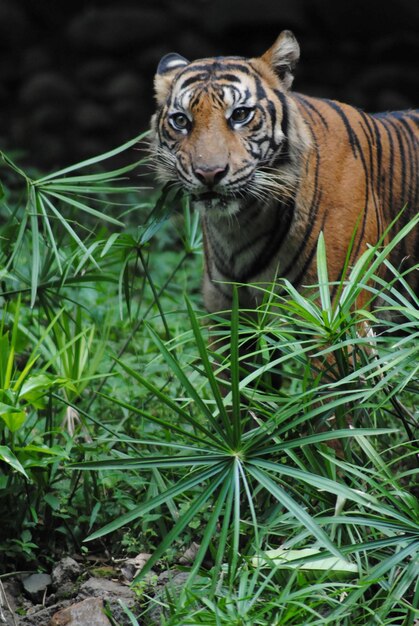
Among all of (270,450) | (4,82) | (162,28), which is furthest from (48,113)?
(270,450)

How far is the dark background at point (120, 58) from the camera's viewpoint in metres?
7.35

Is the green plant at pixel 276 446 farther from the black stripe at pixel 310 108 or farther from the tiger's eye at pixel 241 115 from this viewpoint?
the black stripe at pixel 310 108

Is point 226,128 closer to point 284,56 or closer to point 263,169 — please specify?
point 263,169

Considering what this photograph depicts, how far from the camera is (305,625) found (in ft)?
7.13

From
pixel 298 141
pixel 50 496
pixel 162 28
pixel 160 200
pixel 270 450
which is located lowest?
pixel 50 496

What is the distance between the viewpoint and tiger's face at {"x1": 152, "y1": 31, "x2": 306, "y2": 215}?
3.26m

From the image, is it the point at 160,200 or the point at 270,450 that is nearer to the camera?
the point at 270,450

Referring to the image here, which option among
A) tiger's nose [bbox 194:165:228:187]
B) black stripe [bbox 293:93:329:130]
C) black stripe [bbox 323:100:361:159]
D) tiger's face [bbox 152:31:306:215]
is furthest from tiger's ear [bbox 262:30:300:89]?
tiger's nose [bbox 194:165:228:187]

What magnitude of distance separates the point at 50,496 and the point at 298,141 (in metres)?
1.40

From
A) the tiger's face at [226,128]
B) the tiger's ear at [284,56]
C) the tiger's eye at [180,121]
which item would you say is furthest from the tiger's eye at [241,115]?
the tiger's ear at [284,56]

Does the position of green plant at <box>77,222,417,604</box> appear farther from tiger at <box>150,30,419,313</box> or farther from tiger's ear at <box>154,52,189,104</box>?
tiger's ear at <box>154,52,189,104</box>

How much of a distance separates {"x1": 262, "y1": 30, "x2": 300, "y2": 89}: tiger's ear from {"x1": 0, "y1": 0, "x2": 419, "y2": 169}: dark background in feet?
12.8

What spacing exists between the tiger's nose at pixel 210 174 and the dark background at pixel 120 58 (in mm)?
4385

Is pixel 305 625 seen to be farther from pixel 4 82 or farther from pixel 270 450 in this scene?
pixel 4 82
